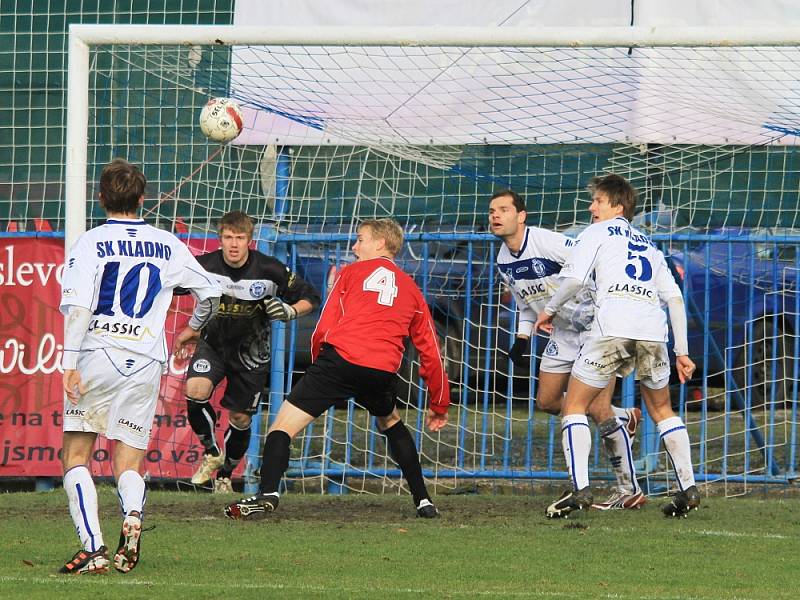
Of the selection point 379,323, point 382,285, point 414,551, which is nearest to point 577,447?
point 379,323

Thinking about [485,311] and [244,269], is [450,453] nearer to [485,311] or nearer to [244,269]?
[485,311]

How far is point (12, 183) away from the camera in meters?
11.3

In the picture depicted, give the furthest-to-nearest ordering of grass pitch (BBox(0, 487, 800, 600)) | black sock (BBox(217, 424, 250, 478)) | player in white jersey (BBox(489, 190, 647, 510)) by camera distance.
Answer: black sock (BBox(217, 424, 250, 478)) < player in white jersey (BBox(489, 190, 647, 510)) < grass pitch (BBox(0, 487, 800, 600))

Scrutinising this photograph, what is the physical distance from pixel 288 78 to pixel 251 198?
1.55 metres

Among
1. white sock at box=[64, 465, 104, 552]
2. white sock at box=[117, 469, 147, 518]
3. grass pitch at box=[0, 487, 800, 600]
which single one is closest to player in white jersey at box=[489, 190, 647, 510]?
grass pitch at box=[0, 487, 800, 600]

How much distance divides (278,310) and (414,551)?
106 inches

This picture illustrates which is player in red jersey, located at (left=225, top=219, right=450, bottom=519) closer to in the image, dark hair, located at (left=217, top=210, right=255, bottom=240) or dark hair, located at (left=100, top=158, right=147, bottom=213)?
dark hair, located at (left=217, top=210, right=255, bottom=240)

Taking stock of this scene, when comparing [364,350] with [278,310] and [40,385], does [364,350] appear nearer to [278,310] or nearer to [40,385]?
[278,310]

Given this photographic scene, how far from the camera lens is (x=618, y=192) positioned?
8070 millimetres

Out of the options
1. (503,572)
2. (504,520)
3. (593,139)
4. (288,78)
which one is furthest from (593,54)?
(503,572)

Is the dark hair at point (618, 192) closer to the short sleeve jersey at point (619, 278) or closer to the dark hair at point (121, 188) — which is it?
the short sleeve jersey at point (619, 278)

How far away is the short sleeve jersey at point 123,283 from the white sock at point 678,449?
3.44 m

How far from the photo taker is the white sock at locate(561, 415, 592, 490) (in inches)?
309

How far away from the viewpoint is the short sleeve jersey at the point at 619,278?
7.83 m
